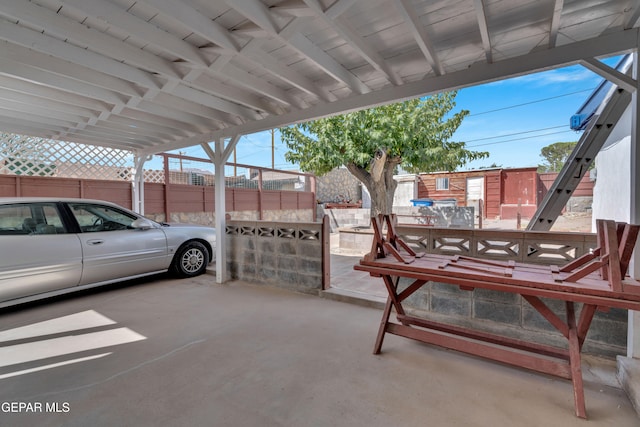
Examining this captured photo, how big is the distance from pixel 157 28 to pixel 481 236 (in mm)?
2999

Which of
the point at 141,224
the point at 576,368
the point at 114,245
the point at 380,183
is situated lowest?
the point at 576,368

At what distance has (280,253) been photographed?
155 inches

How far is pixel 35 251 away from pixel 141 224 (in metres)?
1.11

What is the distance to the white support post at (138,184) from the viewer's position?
5820 mm

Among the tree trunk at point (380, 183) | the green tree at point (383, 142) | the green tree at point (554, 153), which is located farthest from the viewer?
the green tree at point (554, 153)

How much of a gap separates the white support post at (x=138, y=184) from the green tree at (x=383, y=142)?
9.79ft

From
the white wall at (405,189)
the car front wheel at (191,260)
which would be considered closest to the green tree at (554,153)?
the white wall at (405,189)

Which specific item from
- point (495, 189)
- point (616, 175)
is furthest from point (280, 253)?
point (495, 189)

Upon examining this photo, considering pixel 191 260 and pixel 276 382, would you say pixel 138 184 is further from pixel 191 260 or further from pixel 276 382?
pixel 276 382

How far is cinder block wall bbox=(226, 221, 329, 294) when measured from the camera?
11.8 feet

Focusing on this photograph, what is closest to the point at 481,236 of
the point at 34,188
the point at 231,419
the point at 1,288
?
the point at 231,419

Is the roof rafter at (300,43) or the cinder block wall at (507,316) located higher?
the roof rafter at (300,43)

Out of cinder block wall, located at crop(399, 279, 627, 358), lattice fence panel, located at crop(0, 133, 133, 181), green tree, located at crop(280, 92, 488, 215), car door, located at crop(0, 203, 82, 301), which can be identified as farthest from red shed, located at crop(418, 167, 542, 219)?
car door, located at crop(0, 203, 82, 301)

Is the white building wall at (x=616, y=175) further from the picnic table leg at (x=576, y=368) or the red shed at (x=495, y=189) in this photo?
the red shed at (x=495, y=189)
